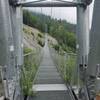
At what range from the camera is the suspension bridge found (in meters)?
5.77

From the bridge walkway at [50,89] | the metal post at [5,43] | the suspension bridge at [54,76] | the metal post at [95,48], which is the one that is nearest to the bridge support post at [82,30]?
the suspension bridge at [54,76]

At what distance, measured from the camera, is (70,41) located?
38.0 ft

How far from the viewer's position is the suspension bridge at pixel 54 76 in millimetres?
5770

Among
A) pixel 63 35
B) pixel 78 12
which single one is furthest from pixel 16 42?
pixel 63 35

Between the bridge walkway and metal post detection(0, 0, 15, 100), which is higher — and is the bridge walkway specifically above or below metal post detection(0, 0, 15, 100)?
below

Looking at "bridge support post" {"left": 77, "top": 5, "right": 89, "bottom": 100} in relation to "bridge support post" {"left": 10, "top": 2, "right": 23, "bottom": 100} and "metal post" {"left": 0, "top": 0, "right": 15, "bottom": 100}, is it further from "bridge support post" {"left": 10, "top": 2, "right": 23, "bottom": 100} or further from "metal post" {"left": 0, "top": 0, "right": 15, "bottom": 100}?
"metal post" {"left": 0, "top": 0, "right": 15, "bottom": 100}

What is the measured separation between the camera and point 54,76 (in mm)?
12773

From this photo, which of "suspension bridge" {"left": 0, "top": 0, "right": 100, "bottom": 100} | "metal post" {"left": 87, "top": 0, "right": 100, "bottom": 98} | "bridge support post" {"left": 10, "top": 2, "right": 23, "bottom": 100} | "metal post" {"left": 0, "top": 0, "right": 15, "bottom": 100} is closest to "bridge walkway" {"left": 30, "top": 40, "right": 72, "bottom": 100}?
"suspension bridge" {"left": 0, "top": 0, "right": 100, "bottom": 100}

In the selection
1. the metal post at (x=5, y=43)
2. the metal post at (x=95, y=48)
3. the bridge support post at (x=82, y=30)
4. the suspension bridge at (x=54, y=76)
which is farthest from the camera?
the bridge support post at (x=82, y=30)

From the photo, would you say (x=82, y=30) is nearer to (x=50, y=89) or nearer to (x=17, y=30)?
(x=17, y=30)

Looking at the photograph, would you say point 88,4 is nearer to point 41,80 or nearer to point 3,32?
point 3,32

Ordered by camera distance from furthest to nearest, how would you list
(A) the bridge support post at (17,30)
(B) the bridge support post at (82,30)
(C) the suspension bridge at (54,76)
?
(B) the bridge support post at (82,30)
(A) the bridge support post at (17,30)
(C) the suspension bridge at (54,76)

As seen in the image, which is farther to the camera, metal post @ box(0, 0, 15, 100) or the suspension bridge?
metal post @ box(0, 0, 15, 100)

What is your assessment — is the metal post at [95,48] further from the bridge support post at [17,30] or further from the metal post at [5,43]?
the bridge support post at [17,30]
